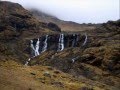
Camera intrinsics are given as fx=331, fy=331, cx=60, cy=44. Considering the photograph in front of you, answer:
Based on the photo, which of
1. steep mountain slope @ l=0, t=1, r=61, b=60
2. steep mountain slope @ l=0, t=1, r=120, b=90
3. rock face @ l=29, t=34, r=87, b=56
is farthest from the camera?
steep mountain slope @ l=0, t=1, r=61, b=60

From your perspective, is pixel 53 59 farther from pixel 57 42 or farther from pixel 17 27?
pixel 17 27

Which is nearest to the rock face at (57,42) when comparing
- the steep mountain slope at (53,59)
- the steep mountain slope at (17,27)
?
the steep mountain slope at (53,59)

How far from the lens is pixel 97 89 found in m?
47.0

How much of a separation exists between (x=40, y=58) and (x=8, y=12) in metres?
58.4

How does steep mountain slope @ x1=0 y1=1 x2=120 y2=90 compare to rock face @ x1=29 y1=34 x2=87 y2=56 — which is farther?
rock face @ x1=29 y1=34 x2=87 y2=56

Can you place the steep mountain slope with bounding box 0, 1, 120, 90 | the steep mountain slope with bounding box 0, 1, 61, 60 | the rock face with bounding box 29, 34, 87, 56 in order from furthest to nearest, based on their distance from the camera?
1. the steep mountain slope with bounding box 0, 1, 61, 60
2. the rock face with bounding box 29, 34, 87, 56
3. the steep mountain slope with bounding box 0, 1, 120, 90

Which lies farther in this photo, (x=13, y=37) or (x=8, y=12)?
(x=8, y=12)

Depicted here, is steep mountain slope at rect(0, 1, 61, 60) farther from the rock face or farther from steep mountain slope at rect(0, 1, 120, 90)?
the rock face

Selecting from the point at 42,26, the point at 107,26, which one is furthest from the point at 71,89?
the point at 42,26

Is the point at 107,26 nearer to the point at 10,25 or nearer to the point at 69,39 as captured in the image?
the point at 69,39

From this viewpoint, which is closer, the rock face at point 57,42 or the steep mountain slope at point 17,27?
the rock face at point 57,42

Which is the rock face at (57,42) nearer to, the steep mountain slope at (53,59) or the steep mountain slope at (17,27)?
the steep mountain slope at (53,59)

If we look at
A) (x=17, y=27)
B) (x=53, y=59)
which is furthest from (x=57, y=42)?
(x=53, y=59)

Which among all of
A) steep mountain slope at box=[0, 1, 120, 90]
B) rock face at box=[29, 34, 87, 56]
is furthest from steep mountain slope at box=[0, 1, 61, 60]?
rock face at box=[29, 34, 87, 56]
